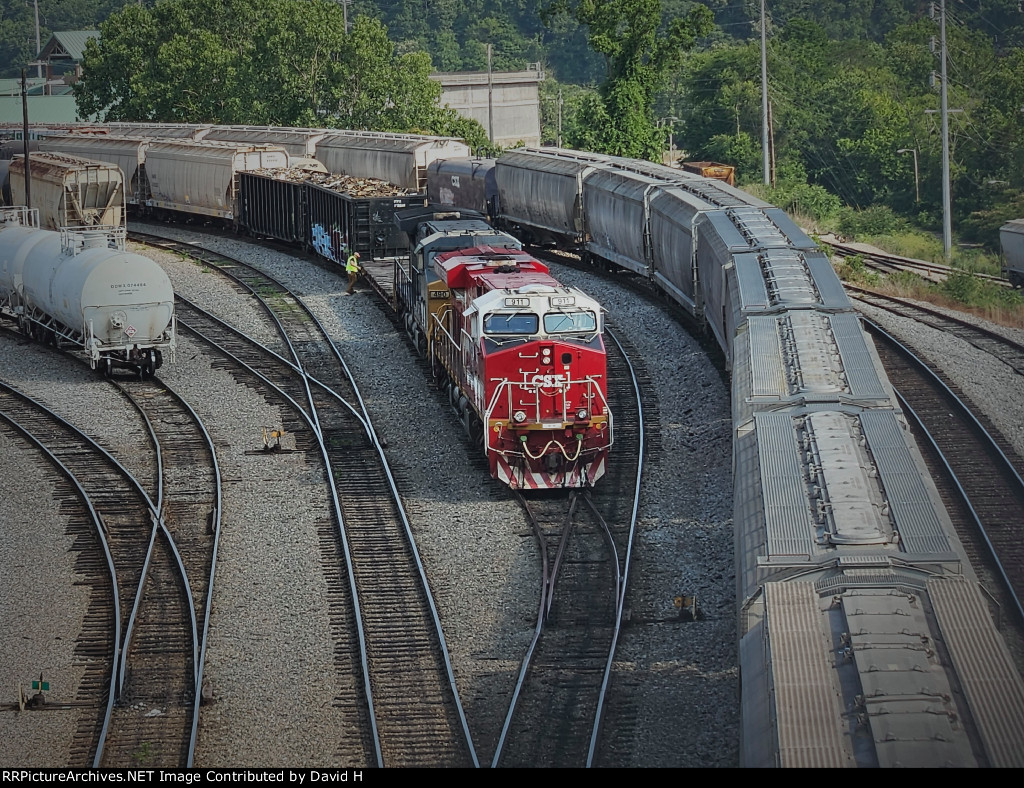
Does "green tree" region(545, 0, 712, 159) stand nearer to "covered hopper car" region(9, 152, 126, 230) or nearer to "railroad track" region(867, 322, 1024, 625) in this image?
"covered hopper car" region(9, 152, 126, 230)

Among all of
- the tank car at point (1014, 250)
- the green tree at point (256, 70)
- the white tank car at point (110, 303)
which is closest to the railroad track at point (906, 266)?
the tank car at point (1014, 250)

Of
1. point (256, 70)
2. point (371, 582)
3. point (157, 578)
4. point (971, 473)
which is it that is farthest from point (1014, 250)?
point (256, 70)

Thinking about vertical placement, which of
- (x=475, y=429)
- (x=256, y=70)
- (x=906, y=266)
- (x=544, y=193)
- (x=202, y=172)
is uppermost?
(x=256, y=70)

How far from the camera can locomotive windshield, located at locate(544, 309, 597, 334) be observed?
64.4 ft

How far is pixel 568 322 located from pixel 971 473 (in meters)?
6.65

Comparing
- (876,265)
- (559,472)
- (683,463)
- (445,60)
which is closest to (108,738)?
(559,472)

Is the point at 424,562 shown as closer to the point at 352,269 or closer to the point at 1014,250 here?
the point at 352,269

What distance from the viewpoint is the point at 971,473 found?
66.6 feet

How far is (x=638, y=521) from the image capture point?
1864cm

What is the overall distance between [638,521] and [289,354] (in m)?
12.6

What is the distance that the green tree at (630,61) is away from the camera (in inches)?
2217

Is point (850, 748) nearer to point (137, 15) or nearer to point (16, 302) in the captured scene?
point (16, 302)

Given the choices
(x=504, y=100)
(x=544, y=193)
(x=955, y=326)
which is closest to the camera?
(x=955, y=326)

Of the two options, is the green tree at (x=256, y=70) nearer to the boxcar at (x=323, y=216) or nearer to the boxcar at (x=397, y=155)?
the boxcar at (x=397, y=155)
